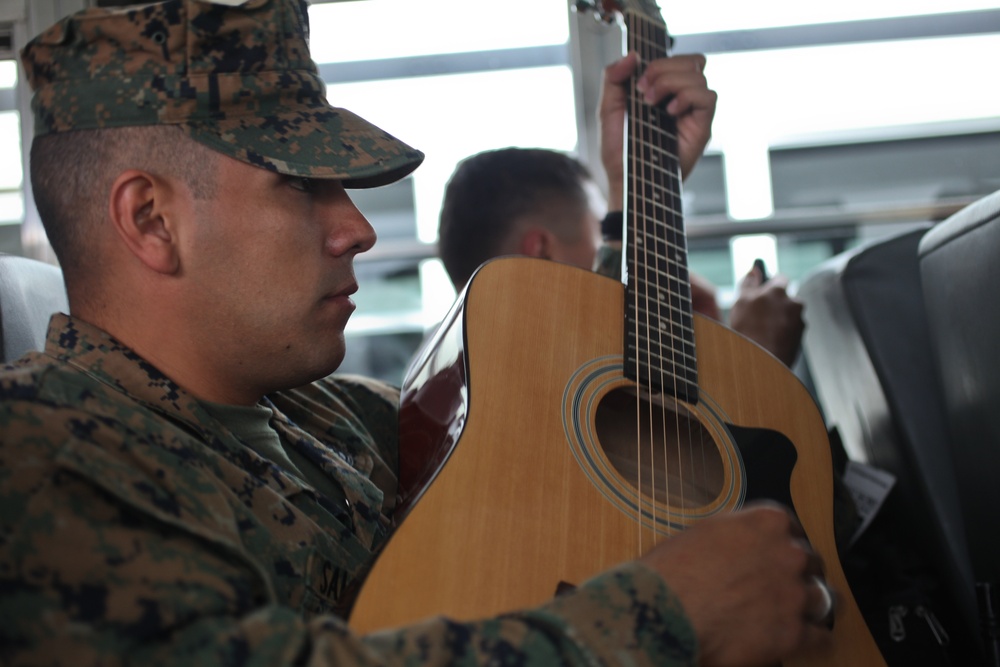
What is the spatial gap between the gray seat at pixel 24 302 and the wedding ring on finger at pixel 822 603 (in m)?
1.09

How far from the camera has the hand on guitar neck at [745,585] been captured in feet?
2.70

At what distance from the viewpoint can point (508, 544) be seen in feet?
3.05

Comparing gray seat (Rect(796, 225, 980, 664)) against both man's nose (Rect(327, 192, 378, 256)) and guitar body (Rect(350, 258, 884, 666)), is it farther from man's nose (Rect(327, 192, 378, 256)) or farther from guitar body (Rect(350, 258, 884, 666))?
man's nose (Rect(327, 192, 378, 256))

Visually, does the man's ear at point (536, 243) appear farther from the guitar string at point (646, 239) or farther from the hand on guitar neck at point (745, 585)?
the hand on guitar neck at point (745, 585)

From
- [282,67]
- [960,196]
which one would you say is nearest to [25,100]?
[282,67]

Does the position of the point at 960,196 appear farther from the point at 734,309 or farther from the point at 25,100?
the point at 25,100

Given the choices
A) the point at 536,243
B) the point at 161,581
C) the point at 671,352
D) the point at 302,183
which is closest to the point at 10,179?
the point at 536,243

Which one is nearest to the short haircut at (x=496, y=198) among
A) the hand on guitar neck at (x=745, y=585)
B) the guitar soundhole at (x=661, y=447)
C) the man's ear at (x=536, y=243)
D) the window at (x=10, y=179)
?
the man's ear at (x=536, y=243)

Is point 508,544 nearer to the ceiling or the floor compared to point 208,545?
nearer to the floor

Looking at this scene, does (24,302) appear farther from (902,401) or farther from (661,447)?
(902,401)

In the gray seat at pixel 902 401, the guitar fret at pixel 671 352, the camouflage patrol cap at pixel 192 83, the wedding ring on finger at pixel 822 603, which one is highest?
the camouflage patrol cap at pixel 192 83

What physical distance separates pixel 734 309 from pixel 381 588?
1.42 metres

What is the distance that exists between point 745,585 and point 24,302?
1126 mm

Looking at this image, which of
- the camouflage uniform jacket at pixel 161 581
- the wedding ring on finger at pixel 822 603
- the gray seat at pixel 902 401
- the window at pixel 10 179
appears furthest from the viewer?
the window at pixel 10 179
